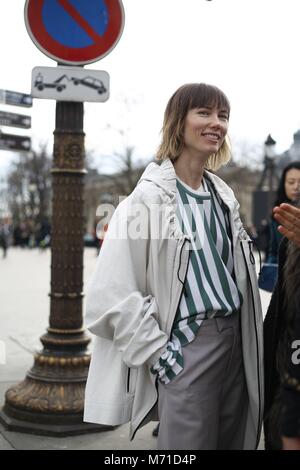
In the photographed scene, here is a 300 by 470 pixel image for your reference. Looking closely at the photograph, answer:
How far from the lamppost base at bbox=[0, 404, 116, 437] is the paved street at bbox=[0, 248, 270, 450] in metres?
0.04

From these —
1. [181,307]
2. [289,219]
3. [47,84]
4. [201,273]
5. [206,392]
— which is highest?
[47,84]

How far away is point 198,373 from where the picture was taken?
2.24 meters

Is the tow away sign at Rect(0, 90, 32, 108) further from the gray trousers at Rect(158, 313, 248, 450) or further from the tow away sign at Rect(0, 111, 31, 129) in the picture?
the gray trousers at Rect(158, 313, 248, 450)

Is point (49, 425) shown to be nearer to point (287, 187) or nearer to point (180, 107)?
point (287, 187)

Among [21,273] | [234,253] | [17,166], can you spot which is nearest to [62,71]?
[234,253]

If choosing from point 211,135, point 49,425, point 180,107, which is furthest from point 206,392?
point 49,425

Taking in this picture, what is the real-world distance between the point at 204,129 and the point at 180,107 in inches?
5.0

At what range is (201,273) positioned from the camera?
7.68ft

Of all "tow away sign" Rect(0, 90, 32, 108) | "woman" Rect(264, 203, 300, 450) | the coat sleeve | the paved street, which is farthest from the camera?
"tow away sign" Rect(0, 90, 32, 108)

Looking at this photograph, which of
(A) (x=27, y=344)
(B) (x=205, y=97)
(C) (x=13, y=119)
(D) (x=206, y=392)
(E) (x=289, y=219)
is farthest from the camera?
(A) (x=27, y=344)

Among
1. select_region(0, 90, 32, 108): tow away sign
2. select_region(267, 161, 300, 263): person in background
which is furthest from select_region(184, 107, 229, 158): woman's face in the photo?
select_region(0, 90, 32, 108): tow away sign

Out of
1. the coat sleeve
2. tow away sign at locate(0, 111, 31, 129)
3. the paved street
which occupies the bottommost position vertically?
the paved street

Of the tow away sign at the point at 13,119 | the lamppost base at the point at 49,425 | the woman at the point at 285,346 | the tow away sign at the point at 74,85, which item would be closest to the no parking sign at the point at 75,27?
the tow away sign at the point at 74,85

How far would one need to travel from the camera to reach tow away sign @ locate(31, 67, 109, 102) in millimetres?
4191
